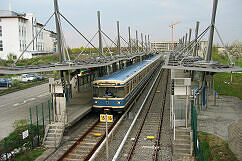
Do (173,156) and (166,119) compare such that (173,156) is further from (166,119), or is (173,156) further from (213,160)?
(166,119)

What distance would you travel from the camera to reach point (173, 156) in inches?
438

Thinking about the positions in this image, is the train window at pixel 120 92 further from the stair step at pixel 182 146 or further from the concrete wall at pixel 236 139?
the concrete wall at pixel 236 139

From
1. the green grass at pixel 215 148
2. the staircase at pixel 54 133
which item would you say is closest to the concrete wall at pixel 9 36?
the staircase at pixel 54 133

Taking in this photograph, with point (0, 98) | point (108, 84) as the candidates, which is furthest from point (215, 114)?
point (0, 98)

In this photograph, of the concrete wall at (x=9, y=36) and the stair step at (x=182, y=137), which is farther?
the concrete wall at (x=9, y=36)

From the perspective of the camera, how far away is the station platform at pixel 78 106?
15188 millimetres

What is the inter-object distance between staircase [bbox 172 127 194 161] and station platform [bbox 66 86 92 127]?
635 cm

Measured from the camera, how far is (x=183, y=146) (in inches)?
451

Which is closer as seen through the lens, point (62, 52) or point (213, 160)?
point (213, 160)

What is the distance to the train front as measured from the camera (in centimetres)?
1662

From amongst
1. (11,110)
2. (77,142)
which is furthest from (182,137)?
(11,110)

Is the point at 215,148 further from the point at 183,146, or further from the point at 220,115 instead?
the point at 220,115

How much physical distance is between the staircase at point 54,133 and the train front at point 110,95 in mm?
3344

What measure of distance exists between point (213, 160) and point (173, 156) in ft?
5.72
